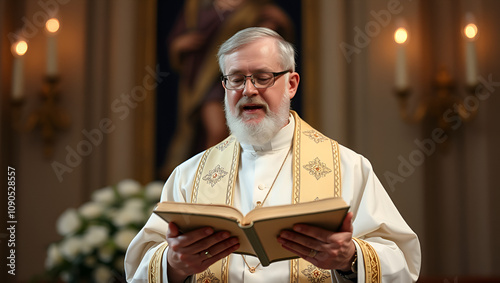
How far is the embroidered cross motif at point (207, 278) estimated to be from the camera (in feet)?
8.57

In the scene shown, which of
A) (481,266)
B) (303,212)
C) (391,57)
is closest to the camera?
(303,212)

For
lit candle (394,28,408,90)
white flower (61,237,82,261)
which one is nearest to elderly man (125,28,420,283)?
white flower (61,237,82,261)

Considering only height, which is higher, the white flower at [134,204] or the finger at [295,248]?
the white flower at [134,204]

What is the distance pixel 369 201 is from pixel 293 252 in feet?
1.87

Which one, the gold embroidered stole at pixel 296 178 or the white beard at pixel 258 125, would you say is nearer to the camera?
the gold embroidered stole at pixel 296 178

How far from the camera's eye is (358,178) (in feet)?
9.24

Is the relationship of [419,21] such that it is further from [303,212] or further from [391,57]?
[303,212]

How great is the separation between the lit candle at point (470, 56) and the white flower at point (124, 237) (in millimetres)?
2863

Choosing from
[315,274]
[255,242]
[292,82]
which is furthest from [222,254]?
[292,82]

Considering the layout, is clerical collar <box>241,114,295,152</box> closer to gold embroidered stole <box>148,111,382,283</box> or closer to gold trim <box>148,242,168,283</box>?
gold embroidered stole <box>148,111,382,283</box>

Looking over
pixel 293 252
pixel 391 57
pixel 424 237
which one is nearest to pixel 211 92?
pixel 391 57

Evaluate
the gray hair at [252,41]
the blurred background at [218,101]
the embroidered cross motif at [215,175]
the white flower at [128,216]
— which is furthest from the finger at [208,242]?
the blurred background at [218,101]

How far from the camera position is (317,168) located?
9.49 feet

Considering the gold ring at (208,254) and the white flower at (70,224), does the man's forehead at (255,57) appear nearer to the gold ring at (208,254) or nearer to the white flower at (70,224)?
the gold ring at (208,254)
